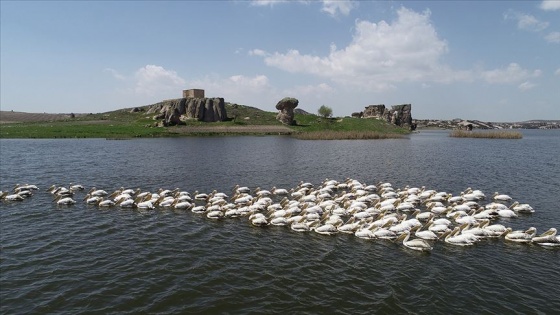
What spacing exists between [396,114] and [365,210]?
16627 cm

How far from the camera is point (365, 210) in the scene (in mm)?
26094

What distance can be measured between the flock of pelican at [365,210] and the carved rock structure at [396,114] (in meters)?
154

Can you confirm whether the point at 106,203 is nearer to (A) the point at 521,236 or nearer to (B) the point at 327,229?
(B) the point at 327,229

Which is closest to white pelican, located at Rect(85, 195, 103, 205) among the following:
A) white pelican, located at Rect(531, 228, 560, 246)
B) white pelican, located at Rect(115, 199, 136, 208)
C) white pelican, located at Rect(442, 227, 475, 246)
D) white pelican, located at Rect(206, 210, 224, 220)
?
white pelican, located at Rect(115, 199, 136, 208)

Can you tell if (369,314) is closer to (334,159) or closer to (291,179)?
(291,179)

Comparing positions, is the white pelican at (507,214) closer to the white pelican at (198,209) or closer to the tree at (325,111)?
the white pelican at (198,209)

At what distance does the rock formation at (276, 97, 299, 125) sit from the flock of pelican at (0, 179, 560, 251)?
105676mm

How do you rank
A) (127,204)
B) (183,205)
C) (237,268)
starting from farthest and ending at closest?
(127,204)
(183,205)
(237,268)

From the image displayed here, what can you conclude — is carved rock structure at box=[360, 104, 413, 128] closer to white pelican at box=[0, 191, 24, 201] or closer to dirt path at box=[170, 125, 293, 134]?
dirt path at box=[170, 125, 293, 134]

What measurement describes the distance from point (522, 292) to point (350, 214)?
12.3m

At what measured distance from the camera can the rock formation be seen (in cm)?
13812

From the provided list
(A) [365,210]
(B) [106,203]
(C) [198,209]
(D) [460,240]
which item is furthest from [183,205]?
(D) [460,240]

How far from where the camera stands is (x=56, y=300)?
14414mm

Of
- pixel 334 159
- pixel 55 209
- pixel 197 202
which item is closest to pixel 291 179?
pixel 197 202
